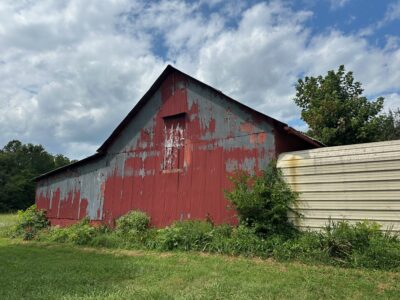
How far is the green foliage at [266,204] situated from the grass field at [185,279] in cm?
134

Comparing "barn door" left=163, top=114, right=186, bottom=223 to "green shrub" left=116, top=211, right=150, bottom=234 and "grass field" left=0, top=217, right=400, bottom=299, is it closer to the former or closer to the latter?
"green shrub" left=116, top=211, right=150, bottom=234

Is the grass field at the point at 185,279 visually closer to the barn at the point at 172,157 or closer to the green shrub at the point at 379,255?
the green shrub at the point at 379,255

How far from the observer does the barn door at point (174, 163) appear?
12250mm

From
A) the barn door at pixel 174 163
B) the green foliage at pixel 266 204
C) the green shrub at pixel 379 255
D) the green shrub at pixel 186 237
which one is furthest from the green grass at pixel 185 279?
the barn door at pixel 174 163

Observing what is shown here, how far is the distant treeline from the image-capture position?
1882 inches

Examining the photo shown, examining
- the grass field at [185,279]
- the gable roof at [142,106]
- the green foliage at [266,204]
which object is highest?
the gable roof at [142,106]

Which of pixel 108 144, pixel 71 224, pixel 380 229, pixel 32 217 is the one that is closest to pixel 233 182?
pixel 380 229

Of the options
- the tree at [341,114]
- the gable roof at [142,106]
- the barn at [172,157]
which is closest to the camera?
the gable roof at [142,106]

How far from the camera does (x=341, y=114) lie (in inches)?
811

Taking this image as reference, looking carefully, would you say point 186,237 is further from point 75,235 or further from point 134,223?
point 75,235

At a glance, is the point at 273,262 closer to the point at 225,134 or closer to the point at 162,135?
the point at 225,134

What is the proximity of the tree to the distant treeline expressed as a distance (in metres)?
38.3

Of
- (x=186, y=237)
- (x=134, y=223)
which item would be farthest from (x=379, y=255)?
(x=134, y=223)

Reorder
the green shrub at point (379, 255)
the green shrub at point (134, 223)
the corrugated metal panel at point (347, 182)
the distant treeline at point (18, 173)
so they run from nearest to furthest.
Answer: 1. the green shrub at point (379, 255)
2. the corrugated metal panel at point (347, 182)
3. the green shrub at point (134, 223)
4. the distant treeline at point (18, 173)
